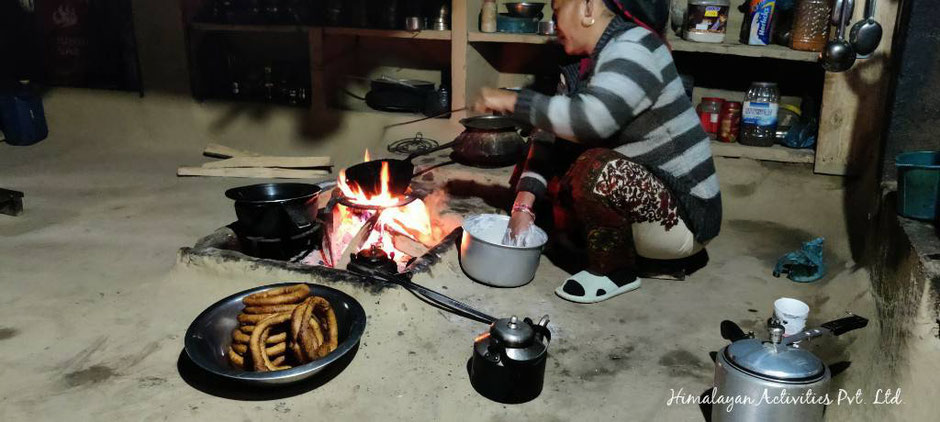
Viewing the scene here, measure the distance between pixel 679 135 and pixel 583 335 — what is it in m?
0.85

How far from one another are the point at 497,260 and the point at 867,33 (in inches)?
84.3

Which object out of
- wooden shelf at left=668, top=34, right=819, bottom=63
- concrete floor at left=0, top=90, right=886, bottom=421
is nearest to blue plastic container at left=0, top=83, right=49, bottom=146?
concrete floor at left=0, top=90, right=886, bottom=421

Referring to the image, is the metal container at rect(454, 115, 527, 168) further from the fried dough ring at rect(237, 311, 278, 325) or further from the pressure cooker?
the pressure cooker

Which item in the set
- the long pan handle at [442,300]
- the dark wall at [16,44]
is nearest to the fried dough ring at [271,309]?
the long pan handle at [442,300]

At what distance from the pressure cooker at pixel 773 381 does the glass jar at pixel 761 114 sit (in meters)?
2.39

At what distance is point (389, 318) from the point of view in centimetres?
245

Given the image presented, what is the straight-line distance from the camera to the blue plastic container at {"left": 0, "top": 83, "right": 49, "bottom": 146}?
17.6ft

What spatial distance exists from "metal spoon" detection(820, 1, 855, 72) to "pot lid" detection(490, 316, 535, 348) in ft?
7.61

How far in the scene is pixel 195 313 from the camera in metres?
2.55

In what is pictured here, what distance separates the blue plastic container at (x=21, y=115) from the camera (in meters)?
5.36

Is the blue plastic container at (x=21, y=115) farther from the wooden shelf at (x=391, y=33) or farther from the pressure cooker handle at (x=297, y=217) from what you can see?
the pressure cooker handle at (x=297, y=217)

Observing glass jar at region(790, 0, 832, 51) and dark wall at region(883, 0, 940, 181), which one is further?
glass jar at region(790, 0, 832, 51)

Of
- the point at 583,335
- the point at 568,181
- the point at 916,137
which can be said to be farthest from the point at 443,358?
the point at 916,137

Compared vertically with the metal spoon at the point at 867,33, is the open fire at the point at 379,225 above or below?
below
